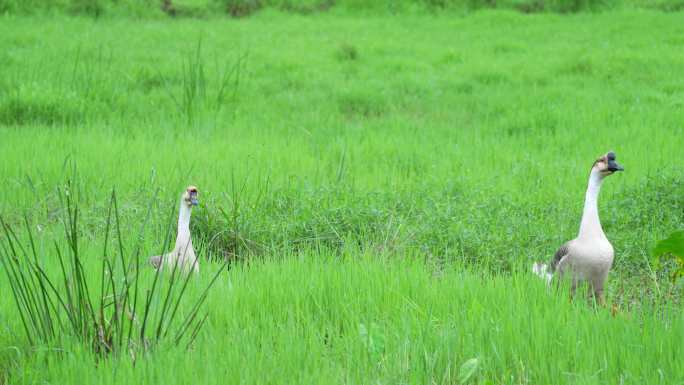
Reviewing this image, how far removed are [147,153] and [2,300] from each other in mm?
3565

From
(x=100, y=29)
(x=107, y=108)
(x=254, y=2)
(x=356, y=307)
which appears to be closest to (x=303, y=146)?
(x=107, y=108)

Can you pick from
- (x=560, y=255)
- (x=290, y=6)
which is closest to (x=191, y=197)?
(x=560, y=255)

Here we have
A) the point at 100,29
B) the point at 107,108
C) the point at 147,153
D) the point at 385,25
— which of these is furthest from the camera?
the point at 385,25

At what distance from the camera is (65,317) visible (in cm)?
365

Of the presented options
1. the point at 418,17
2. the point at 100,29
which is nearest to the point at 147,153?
the point at 100,29

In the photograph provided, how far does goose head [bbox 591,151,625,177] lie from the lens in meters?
4.41

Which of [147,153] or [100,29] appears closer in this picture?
[147,153]

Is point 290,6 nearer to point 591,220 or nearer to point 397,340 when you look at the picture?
point 591,220

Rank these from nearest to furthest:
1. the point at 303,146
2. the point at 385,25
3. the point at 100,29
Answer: the point at 303,146, the point at 100,29, the point at 385,25

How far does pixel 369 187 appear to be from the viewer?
659 centimetres

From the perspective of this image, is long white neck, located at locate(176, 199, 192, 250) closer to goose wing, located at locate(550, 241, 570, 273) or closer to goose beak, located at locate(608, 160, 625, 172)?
goose wing, located at locate(550, 241, 570, 273)

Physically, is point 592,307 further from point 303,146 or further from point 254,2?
point 254,2

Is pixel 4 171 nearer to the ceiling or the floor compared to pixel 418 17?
nearer to the floor

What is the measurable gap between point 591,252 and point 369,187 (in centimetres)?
263
